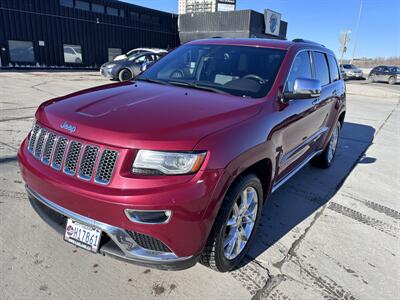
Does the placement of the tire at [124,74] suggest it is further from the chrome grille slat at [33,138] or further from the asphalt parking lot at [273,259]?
the chrome grille slat at [33,138]

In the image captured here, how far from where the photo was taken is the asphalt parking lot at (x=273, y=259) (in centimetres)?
232

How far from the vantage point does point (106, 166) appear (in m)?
1.99

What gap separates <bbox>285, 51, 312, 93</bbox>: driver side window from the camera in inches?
124

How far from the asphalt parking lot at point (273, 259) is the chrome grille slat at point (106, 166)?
0.87m

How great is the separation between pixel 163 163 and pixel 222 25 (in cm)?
3229

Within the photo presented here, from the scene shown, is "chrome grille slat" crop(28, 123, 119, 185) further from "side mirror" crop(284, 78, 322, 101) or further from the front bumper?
"side mirror" crop(284, 78, 322, 101)

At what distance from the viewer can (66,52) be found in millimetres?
24125

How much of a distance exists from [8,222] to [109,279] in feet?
4.24

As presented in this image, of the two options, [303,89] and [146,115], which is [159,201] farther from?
[303,89]

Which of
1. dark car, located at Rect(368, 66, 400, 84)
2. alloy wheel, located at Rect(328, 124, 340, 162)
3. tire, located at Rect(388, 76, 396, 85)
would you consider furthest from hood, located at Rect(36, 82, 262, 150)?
tire, located at Rect(388, 76, 396, 85)

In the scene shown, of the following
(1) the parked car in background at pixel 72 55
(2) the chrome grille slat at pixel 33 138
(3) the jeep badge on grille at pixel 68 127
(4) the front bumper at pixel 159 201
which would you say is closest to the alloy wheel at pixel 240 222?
(4) the front bumper at pixel 159 201

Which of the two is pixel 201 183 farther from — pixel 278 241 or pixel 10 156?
pixel 10 156

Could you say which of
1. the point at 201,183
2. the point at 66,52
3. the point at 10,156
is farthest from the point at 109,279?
the point at 66,52

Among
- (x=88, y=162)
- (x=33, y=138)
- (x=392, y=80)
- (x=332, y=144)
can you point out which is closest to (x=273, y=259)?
(x=88, y=162)
